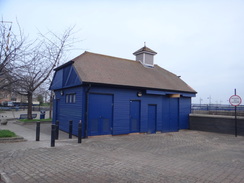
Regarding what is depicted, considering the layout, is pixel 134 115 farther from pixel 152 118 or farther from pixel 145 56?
pixel 145 56

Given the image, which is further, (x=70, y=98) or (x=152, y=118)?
(x=152, y=118)

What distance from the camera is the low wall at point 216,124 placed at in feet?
46.3

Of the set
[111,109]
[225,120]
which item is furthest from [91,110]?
[225,120]

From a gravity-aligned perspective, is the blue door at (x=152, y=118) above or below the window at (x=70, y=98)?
below

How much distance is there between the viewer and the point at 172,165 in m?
6.55

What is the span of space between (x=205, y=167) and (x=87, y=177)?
11.9 feet

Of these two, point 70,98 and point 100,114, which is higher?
point 70,98

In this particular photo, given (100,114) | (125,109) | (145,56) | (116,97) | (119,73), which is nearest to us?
(100,114)

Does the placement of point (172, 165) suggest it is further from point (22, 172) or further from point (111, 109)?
point (111, 109)

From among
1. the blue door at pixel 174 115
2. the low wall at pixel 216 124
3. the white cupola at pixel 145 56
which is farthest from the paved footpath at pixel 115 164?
the white cupola at pixel 145 56

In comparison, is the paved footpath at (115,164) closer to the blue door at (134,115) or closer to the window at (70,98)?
the blue door at (134,115)

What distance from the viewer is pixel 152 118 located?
565 inches

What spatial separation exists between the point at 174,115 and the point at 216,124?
3.10m

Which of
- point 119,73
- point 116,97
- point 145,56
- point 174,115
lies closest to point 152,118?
point 174,115
